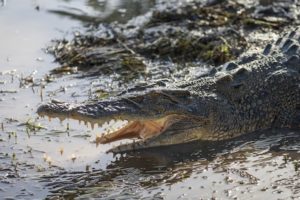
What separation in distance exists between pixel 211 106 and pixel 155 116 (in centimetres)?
60

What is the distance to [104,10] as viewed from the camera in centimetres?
1070

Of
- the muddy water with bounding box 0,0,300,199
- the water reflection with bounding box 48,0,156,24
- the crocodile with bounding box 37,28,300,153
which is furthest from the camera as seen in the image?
the water reflection with bounding box 48,0,156,24

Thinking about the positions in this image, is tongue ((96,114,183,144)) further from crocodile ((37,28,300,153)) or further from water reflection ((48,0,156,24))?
water reflection ((48,0,156,24))

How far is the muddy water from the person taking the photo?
528cm

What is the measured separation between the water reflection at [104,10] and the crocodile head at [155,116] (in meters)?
4.04

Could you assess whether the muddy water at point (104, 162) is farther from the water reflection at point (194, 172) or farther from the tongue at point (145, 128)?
the tongue at point (145, 128)

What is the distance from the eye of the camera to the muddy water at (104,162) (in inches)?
208

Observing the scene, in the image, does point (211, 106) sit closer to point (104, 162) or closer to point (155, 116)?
point (155, 116)

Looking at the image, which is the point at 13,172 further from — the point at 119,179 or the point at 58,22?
the point at 58,22

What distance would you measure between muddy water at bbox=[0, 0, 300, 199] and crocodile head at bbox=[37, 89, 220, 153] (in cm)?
11

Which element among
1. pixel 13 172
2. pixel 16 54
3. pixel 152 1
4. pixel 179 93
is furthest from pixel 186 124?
pixel 152 1

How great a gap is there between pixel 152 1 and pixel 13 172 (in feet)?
19.8

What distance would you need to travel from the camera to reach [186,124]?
6270 mm

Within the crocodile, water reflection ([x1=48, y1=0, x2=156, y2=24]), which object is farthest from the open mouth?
water reflection ([x1=48, y1=0, x2=156, y2=24])
